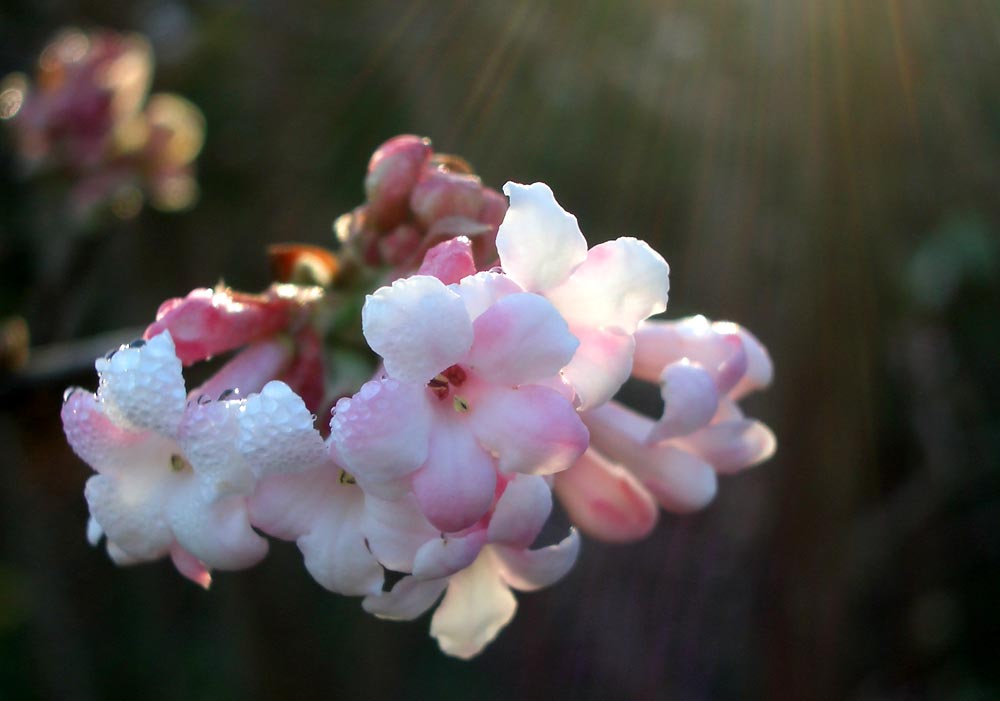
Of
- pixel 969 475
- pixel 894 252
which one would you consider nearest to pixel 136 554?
pixel 894 252

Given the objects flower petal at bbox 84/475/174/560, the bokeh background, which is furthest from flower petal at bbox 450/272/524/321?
the bokeh background

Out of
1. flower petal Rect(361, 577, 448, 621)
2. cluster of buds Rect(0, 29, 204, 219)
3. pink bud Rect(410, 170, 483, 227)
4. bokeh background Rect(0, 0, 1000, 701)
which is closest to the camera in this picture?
flower petal Rect(361, 577, 448, 621)

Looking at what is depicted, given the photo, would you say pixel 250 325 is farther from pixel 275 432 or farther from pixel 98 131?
pixel 98 131

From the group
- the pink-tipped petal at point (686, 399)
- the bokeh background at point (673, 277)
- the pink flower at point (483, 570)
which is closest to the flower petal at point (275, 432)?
the pink flower at point (483, 570)

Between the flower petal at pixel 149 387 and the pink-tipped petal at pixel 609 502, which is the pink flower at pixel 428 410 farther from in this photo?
the pink-tipped petal at pixel 609 502

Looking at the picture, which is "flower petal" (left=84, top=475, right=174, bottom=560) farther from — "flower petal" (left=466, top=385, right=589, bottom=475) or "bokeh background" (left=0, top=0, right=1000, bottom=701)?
"bokeh background" (left=0, top=0, right=1000, bottom=701)

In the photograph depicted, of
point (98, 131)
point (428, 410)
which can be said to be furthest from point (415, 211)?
point (98, 131)

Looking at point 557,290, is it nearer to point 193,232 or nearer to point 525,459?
point 525,459
